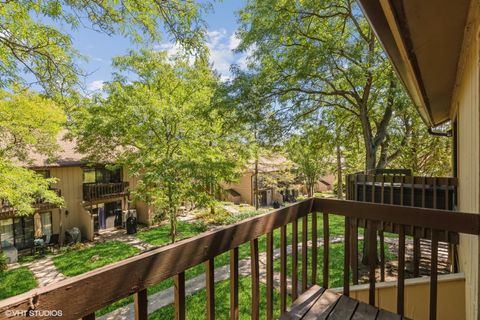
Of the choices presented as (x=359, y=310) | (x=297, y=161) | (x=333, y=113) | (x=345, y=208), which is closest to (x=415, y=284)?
(x=359, y=310)

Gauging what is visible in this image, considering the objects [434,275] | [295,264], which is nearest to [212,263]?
[295,264]

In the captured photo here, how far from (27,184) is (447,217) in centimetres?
982

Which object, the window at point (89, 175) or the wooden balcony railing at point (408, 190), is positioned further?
the window at point (89, 175)

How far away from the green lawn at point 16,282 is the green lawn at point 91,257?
949 millimetres

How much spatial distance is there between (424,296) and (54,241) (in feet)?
49.9

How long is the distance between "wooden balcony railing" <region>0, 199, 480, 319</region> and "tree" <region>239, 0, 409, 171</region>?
519 cm

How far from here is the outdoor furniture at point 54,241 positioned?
506 inches

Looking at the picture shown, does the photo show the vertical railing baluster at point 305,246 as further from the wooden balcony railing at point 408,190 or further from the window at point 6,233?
the window at point 6,233

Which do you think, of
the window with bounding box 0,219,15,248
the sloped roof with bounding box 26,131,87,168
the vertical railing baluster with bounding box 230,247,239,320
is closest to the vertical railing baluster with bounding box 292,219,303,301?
the vertical railing baluster with bounding box 230,247,239,320

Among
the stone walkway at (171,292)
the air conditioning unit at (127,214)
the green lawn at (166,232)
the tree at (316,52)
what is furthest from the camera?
the air conditioning unit at (127,214)

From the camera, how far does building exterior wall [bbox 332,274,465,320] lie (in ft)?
11.5

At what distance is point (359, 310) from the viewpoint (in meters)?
2.19

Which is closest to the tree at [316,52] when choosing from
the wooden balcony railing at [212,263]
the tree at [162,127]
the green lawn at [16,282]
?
the tree at [162,127]

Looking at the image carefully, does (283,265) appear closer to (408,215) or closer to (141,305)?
(408,215)
